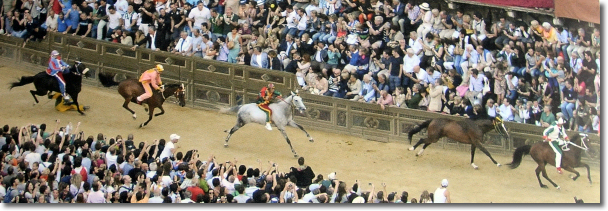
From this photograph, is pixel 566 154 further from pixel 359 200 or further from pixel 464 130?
pixel 359 200

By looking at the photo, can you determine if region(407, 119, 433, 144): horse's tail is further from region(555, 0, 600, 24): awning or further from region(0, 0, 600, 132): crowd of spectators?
region(555, 0, 600, 24): awning

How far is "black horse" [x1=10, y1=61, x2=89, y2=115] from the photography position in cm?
2809

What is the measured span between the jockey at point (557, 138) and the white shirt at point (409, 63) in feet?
11.4

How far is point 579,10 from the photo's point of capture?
26.4 meters

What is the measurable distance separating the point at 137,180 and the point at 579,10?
9.87m

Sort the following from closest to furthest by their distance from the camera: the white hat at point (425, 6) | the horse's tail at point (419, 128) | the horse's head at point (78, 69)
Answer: the horse's tail at point (419, 128) → the white hat at point (425, 6) → the horse's head at point (78, 69)

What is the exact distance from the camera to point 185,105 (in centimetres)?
2908

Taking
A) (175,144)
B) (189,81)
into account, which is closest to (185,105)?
(189,81)

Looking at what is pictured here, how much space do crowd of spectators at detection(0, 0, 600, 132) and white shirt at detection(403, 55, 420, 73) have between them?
0.02 m

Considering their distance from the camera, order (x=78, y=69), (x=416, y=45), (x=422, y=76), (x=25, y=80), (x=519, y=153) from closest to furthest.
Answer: (x=519, y=153)
(x=422, y=76)
(x=416, y=45)
(x=78, y=69)
(x=25, y=80)

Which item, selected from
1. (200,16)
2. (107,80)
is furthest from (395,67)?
(107,80)

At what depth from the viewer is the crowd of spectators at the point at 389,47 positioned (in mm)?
26297

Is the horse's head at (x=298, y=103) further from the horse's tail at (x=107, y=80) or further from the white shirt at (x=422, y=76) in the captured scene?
the horse's tail at (x=107, y=80)

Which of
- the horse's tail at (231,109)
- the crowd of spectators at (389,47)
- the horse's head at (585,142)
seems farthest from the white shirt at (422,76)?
the horse's tail at (231,109)
